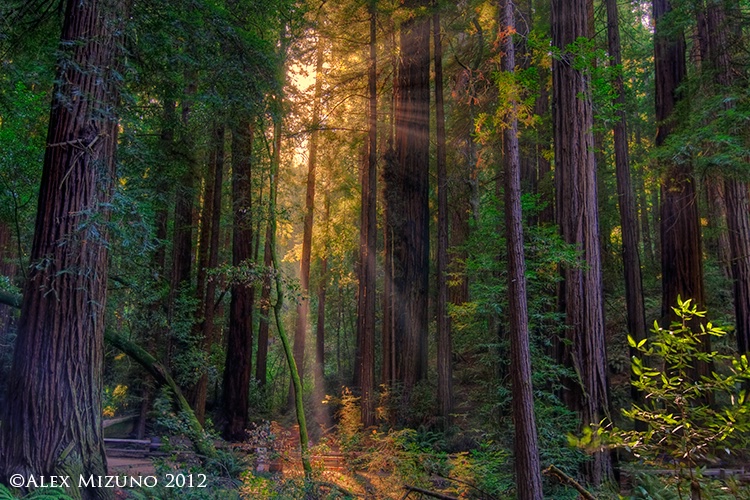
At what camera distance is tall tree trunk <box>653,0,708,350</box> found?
10406 millimetres

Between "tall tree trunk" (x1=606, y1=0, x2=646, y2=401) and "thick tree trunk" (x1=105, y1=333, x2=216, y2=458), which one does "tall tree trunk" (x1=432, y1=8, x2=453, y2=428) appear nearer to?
"tall tree trunk" (x1=606, y1=0, x2=646, y2=401)

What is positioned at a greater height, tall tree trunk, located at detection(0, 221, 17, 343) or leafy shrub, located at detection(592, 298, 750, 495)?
tall tree trunk, located at detection(0, 221, 17, 343)

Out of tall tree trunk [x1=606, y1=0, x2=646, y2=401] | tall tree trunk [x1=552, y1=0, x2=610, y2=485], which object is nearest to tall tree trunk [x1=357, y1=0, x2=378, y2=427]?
Result: tall tree trunk [x1=552, y1=0, x2=610, y2=485]

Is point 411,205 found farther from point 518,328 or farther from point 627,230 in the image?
point 518,328

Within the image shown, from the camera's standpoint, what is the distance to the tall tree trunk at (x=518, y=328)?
5.48m

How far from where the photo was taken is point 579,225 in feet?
25.7

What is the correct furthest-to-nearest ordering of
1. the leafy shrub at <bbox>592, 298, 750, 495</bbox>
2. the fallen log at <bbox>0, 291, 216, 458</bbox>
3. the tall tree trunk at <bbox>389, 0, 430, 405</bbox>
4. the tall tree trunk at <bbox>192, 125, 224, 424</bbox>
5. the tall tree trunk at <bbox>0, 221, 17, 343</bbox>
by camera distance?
the tall tree trunk at <bbox>389, 0, 430, 405</bbox>
the tall tree trunk at <bbox>192, 125, 224, 424</bbox>
the tall tree trunk at <bbox>0, 221, 17, 343</bbox>
the fallen log at <bbox>0, 291, 216, 458</bbox>
the leafy shrub at <bbox>592, 298, 750, 495</bbox>

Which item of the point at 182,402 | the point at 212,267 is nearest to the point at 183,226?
the point at 212,267

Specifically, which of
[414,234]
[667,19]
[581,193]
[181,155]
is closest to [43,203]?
[181,155]

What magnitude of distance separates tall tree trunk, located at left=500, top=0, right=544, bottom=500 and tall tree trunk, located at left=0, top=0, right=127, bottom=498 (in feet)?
16.6

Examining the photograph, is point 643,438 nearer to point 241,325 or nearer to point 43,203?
point 43,203

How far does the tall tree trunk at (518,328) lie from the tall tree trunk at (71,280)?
5053 mm

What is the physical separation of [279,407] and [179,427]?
53.9ft

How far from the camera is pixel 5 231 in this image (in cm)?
1196
